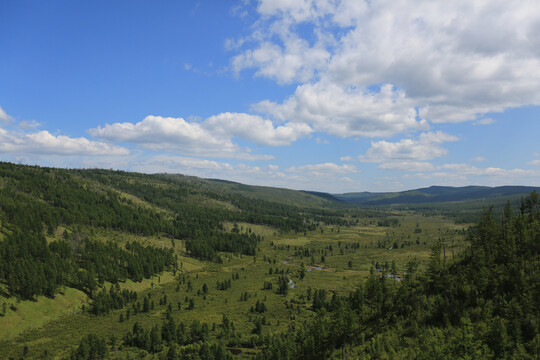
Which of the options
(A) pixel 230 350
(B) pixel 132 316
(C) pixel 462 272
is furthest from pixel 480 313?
(B) pixel 132 316

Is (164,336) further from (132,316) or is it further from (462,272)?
(462,272)

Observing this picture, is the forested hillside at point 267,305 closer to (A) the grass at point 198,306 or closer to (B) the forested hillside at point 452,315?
(B) the forested hillside at point 452,315

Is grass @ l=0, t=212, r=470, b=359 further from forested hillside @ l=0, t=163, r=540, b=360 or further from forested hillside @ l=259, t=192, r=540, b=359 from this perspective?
forested hillside @ l=259, t=192, r=540, b=359

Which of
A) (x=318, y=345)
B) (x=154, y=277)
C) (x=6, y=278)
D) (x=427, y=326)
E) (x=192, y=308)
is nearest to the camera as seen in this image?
(x=427, y=326)

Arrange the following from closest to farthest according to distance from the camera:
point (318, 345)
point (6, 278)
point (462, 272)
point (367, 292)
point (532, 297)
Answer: point (532, 297), point (318, 345), point (462, 272), point (367, 292), point (6, 278)

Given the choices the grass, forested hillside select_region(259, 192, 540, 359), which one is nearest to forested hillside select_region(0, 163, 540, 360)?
forested hillside select_region(259, 192, 540, 359)

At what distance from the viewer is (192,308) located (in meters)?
118

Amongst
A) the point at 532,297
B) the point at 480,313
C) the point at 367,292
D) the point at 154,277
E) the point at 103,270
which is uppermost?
the point at 532,297

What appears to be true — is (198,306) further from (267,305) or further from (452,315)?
(452,315)

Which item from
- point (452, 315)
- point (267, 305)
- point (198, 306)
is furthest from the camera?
→ point (198, 306)

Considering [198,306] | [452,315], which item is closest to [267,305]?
[198,306]

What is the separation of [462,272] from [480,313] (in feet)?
60.3

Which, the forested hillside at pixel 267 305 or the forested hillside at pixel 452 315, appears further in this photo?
the forested hillside at pixel 267 305

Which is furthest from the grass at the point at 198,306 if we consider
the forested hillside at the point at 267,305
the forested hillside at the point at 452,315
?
the forested hillside at the point at 452,315
